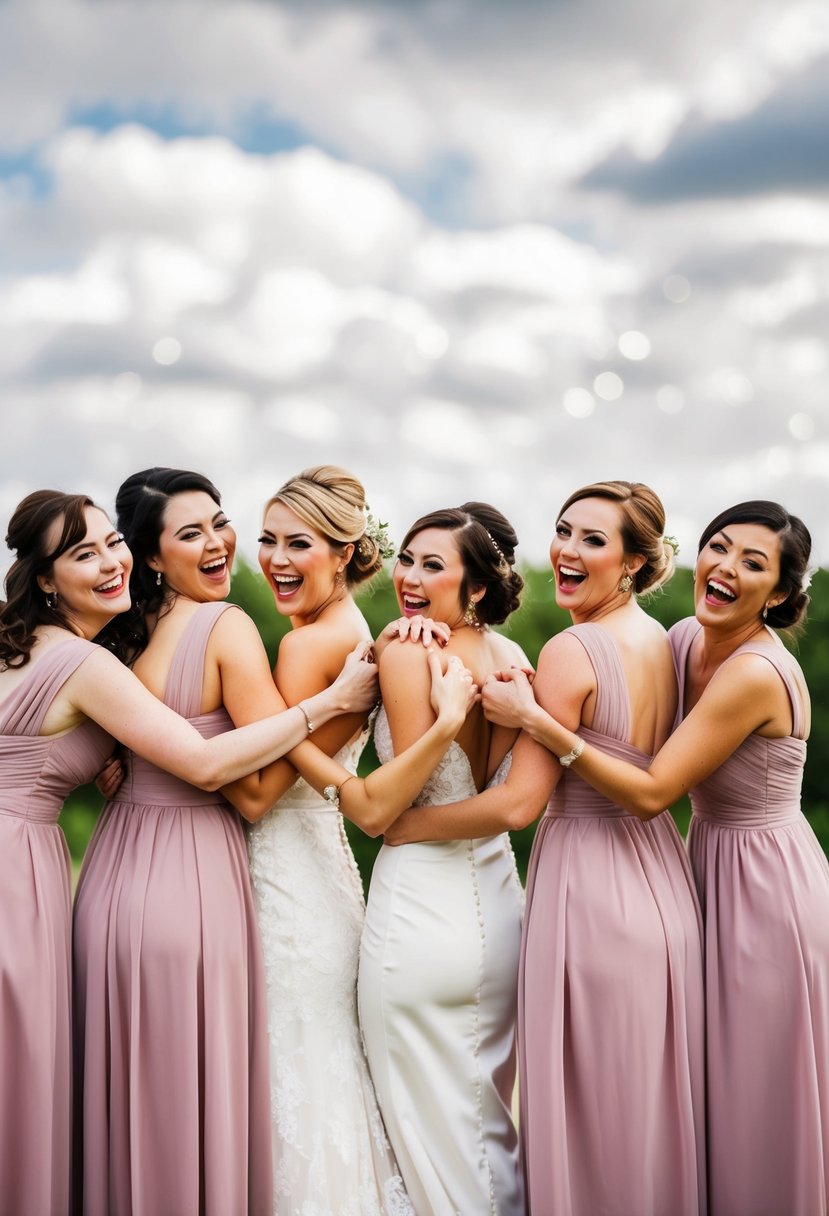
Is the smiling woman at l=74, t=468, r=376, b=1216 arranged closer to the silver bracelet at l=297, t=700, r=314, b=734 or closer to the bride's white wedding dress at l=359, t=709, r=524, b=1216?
the silver bracelet at l=297, t=700, r=314, b=734

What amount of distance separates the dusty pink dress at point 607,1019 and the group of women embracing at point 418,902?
0.01 m

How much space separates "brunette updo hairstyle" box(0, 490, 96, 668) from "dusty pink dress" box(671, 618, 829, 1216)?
2599 mm

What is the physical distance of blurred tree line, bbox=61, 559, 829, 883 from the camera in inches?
434

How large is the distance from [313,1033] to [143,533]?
2.06m

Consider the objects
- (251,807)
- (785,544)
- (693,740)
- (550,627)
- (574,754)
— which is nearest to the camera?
(574,754)

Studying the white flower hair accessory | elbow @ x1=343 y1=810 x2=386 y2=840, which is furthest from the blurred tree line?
elbow @ x1=343 y1=810 x2=386 y2=840

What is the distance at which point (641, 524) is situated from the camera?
4.86 meters

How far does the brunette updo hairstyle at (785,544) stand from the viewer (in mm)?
4852

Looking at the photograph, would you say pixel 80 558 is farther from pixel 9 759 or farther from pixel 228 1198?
pixel 228 1198

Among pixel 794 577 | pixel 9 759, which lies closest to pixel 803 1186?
pixel 794 577

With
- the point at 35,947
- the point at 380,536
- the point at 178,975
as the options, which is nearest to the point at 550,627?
the point at 380,536

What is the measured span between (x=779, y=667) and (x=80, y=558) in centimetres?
268

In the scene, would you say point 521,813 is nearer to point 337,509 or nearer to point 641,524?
point 641,524

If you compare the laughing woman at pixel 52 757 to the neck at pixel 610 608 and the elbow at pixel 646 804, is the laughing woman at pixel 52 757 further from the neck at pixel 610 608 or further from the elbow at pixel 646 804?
the elbow at pixel 646 804
